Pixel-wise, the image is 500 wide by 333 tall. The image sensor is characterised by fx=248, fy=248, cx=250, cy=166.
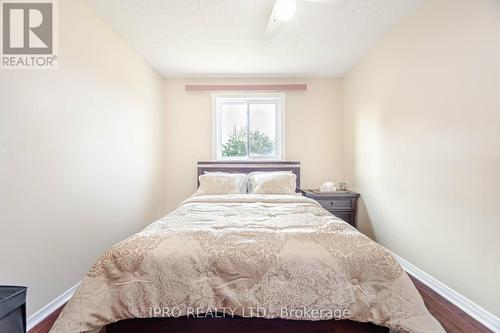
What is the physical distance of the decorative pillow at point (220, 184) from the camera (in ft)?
10.5

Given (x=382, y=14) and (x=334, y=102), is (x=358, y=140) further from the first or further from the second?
(x=382, y=14)

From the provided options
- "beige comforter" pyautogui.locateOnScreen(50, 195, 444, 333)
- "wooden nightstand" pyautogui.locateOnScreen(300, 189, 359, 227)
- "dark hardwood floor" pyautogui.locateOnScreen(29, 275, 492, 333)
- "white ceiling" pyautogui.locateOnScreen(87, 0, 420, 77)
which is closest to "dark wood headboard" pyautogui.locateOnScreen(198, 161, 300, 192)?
"wooden nightstand" pyautogui.locateOnScreen(300, 189, 359, 227)

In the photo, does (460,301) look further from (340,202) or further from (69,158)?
(69,158)

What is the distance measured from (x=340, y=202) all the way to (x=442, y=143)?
1615mm

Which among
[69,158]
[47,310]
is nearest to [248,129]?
[69,158]

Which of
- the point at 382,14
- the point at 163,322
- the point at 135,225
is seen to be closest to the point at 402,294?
the point at 163,322

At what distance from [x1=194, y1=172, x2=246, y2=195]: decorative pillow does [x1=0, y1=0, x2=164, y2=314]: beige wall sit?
2.69ft

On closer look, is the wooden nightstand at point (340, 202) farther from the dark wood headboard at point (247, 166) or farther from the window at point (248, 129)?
the window at point (248, 129)

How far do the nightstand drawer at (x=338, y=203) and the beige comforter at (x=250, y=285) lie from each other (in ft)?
6.51

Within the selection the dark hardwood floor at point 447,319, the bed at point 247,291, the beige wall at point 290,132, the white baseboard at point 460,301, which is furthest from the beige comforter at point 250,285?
the beige wall at point 290,132

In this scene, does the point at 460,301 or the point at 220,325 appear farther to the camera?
the point at 460,301

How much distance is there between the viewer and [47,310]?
1708mm

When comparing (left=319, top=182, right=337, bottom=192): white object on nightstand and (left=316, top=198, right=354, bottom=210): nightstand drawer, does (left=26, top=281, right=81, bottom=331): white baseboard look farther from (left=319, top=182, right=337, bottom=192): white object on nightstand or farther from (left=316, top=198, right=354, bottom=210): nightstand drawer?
(left=319, top=182, right=337, bottom=192): white object on nightstand

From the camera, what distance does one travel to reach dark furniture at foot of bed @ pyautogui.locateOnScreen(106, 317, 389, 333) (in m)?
1.31
